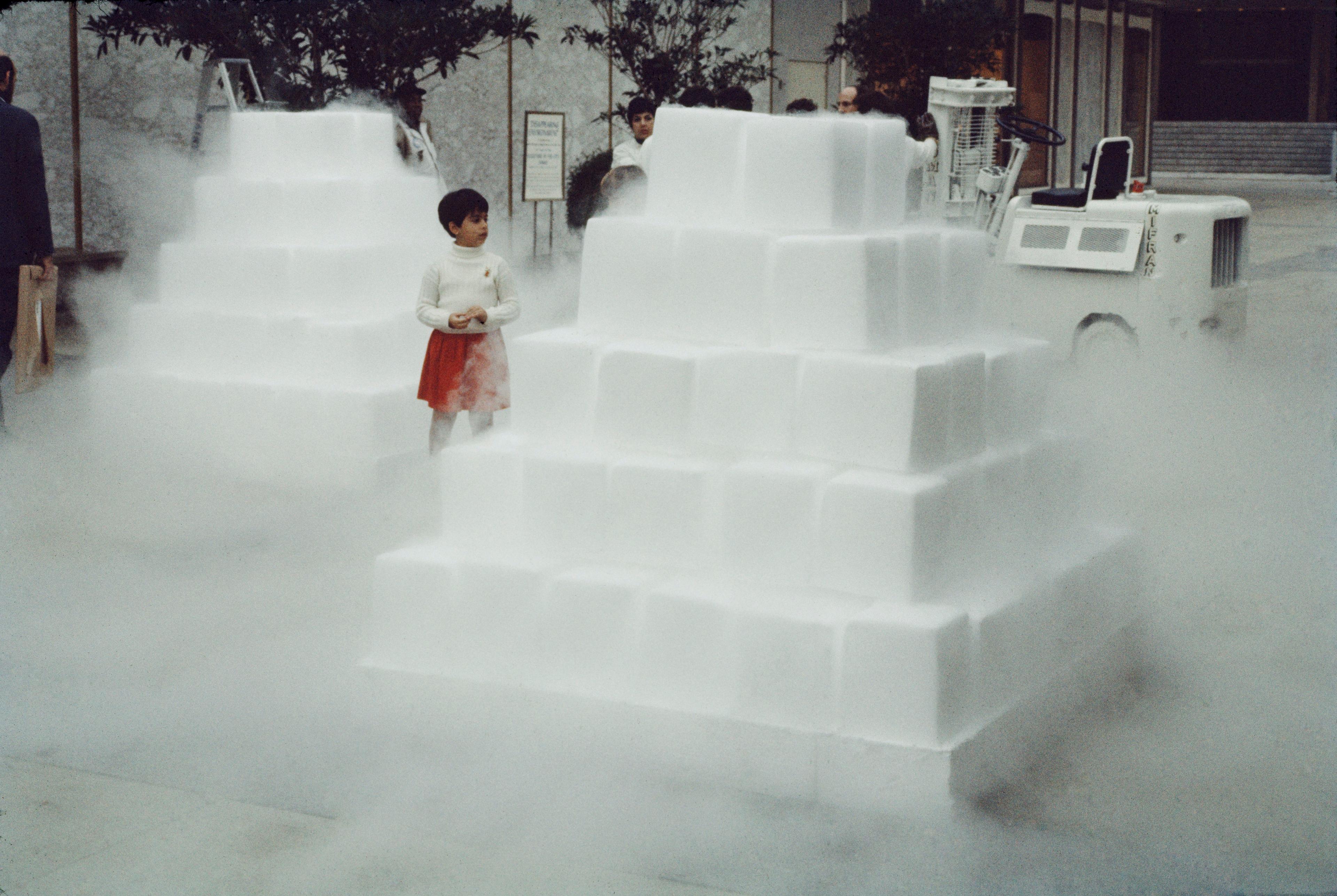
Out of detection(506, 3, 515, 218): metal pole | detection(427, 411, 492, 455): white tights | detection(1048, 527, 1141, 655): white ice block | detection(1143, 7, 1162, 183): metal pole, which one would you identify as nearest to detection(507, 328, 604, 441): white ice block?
detection(1048, 527, 1141, 655): white ice block

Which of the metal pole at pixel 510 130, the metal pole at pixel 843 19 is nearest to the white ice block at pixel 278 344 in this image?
the metal pole at pixel 510 130

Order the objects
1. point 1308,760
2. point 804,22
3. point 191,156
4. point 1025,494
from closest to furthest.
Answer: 1. point 1308,760
2. point 1025,494
3. point 191,156
4. point 804,22

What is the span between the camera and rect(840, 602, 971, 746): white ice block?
3.39 meters

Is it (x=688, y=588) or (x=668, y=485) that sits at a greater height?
(x=668, y=485)

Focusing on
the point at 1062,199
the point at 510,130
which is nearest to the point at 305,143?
the point at 1062,199

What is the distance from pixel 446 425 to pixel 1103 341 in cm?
518

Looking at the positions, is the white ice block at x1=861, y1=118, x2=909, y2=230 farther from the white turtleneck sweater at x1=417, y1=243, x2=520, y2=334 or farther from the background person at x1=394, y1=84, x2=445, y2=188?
the background person at x1=394, y1=84, x2=445, y2=188

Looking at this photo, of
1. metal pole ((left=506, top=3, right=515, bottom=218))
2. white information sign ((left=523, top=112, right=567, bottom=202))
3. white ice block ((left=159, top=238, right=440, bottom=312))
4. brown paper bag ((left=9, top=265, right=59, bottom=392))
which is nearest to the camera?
brown paper bag ((left=9, top=265, right=59, bottom=392))

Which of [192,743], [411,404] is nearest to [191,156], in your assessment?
[411,404]

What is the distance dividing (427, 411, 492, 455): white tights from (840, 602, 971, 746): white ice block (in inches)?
125

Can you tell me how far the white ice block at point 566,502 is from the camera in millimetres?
3857

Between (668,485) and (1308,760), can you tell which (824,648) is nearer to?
(668,485)

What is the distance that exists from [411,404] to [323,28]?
12.0 feet

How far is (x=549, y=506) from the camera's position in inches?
154
